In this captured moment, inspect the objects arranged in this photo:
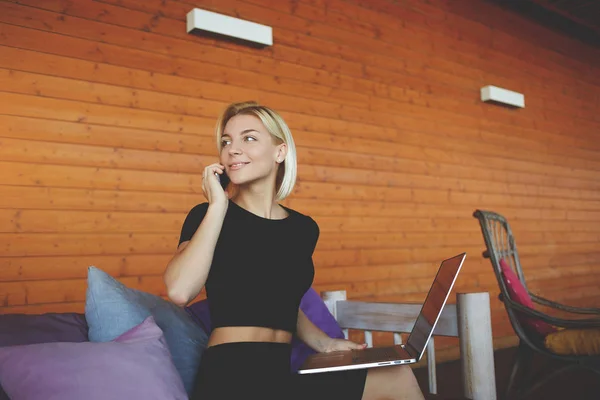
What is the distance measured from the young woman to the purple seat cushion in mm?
266

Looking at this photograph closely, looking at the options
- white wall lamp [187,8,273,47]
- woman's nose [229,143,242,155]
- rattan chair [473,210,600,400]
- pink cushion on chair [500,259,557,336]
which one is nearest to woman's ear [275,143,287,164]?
woman's nose [229,143,242,155]

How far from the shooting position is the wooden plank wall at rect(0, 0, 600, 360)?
3.04 meters

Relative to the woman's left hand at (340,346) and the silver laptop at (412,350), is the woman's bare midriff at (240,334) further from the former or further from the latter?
the woman's left hand at (340,346)

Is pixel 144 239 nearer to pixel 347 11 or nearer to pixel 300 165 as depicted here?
pixel 300 165

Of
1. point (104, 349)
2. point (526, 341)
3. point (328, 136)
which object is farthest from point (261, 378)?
point (328, 136)

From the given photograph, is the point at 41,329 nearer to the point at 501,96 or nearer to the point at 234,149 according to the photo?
the point at 234,149

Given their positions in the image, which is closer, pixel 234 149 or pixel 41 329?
pixel 41 329

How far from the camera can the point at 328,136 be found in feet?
13.9

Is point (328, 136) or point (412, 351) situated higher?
point (328, 136)

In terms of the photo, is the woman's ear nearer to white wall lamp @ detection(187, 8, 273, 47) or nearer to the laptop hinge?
Answer: the laptop hinge

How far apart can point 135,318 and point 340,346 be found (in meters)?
0.59

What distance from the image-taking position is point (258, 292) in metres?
1.52

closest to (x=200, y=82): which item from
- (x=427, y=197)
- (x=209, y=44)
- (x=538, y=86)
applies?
(x=209, y=44)

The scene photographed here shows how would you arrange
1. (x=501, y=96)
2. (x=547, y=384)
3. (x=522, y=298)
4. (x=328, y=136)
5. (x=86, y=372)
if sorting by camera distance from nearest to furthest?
(x=86, y=372) → (x=522, y=298) → (x=547, y=384) → (x=328, y=136) → (x=501, y=96)
